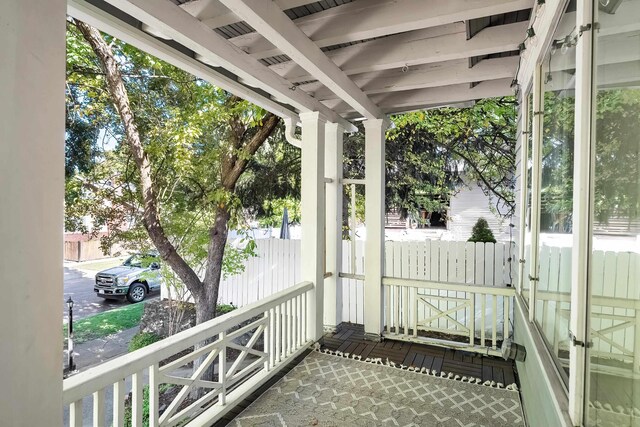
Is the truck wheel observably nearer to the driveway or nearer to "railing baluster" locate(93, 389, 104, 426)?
the driveway

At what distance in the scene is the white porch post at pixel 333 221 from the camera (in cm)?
388

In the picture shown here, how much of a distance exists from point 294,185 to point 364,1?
14.6 feet

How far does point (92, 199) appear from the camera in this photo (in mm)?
4957

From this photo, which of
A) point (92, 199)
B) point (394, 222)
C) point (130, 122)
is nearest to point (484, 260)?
point (130, 122)

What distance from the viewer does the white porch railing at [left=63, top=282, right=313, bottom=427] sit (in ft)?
4.96

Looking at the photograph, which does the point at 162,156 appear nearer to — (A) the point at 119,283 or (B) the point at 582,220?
(A) the point at 119,283

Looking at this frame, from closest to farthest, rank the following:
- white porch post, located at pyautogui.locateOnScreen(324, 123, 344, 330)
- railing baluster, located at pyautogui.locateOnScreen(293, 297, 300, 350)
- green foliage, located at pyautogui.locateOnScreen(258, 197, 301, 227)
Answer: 1. railing baluster, located at pyautogui.locateOnScreen(293, 297, 300, 350)
2. white porch post, located at pyautogui.locateOnScreen(324, 123, 344, 330)
3. green foliage, located at pyautogui.locateOnScreen(258, 197, 301, 227)

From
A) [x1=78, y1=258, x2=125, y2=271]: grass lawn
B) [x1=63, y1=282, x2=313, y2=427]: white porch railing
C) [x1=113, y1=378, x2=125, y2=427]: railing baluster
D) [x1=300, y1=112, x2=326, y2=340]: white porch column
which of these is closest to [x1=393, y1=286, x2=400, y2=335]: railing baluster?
[x1=300, y1=112, x2=326, y2=340]: white porch column

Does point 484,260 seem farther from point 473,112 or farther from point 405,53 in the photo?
point 405,53

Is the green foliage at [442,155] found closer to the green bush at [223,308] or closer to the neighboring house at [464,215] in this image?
the neighboring house at [464,215]

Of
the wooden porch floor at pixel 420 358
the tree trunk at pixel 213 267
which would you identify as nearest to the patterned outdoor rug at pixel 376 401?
the wooden porch floor at pixel 420 358

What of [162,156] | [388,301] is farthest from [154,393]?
[162,156]

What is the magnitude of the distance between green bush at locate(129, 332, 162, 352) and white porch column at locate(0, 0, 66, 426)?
5.59 meters

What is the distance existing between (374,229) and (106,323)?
241 inches
